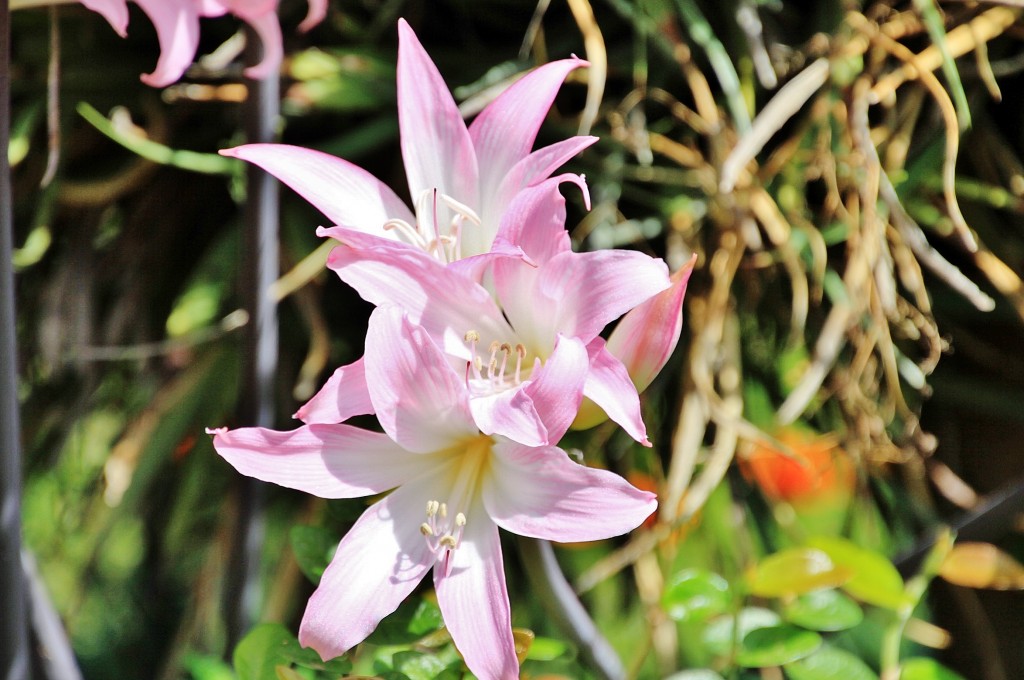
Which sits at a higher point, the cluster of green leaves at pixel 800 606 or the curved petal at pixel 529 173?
the curved petal at pixel 529 173

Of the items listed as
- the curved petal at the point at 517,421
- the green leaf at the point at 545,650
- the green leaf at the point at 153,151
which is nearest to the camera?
the curved petal at the point at 517,421

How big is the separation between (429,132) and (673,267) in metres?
0.27

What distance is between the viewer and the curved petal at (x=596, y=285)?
24 centimetres

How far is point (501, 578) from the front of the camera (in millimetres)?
250

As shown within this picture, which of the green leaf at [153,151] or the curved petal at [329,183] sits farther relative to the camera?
the green leaf at [153,151]

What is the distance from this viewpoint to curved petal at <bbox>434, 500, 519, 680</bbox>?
0.79ft

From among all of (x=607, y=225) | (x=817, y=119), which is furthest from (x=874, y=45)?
(x=607, y=225)

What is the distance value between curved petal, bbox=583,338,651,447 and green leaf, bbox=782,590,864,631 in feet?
0.51

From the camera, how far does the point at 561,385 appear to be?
0.23m

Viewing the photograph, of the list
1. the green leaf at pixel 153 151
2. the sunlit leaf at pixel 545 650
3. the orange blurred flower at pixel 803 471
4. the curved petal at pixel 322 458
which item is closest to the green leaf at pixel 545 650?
the sunlit leaf at pixel 545 650

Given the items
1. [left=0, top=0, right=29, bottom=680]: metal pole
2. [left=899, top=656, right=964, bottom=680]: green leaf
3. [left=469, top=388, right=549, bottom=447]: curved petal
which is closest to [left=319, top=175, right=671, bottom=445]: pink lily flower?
[left=469, top=388, right=549, bottom=447]: curved petal

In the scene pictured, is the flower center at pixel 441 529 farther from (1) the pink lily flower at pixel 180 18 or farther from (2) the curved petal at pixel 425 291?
(1) the pink lily flower at pixel 180 18

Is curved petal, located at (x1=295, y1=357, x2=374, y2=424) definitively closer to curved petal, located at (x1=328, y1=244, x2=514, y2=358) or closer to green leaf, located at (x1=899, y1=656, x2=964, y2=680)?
curved petal, located at (x1=328, y1=244, x2=514, y2=358)

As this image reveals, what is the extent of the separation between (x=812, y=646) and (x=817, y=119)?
33 cm
